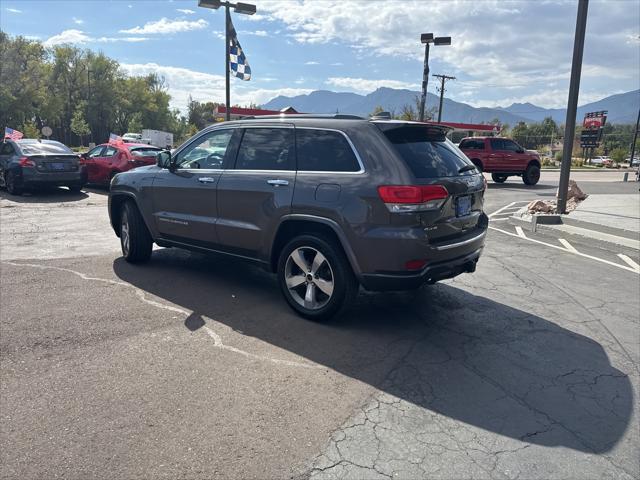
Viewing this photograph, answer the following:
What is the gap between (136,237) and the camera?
6.32 meters

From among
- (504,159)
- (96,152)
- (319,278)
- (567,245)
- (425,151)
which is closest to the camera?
(425,151)

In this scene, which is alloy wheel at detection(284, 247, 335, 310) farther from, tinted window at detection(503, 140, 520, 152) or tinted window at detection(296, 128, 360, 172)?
tinted window at detection(503, 140, 520, 152)

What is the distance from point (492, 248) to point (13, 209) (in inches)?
404

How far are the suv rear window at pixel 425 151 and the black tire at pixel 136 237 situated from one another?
143 inches

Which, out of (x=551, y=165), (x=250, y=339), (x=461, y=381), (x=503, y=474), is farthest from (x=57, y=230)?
(x=551, y=165)

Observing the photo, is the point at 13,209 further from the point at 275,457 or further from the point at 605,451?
the point at 605,451

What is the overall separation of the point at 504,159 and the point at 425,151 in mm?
17738

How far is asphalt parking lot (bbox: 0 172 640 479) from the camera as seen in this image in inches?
104

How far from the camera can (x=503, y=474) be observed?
8.41ft

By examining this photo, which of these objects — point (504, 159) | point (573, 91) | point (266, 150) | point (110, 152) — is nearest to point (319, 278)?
point (266, 150)

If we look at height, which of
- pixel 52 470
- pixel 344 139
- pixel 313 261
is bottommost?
pixel 52 470

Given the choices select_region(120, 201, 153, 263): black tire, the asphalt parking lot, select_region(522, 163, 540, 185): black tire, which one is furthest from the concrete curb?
select_region(522, 163, 540, 185): black tire

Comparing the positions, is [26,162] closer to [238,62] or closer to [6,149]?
[6,149]

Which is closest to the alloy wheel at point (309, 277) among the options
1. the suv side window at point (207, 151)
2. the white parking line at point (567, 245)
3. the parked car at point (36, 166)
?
the suv side window at point (207, 151)
